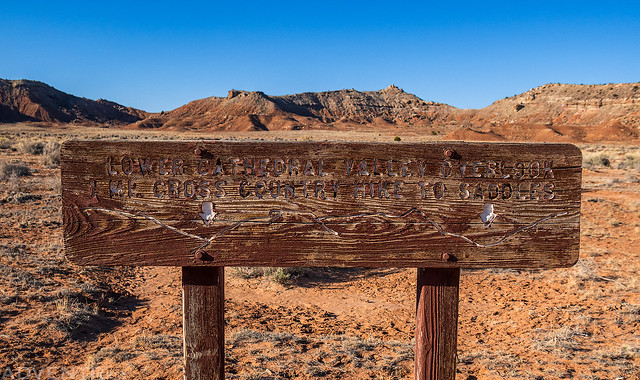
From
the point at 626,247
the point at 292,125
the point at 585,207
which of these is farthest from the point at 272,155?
the point at 292,125

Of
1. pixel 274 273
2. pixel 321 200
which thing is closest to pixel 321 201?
pixel 321 200

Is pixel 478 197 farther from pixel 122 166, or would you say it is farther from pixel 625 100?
pixel 625 100

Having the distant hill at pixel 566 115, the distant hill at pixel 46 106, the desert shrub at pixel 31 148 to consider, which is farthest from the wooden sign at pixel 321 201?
the distant hill at pixel 46 106

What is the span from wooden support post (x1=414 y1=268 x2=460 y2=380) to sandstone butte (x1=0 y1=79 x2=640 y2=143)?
1904 inches

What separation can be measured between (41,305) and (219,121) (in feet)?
330

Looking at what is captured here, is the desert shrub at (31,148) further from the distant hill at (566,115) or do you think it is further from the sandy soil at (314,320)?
the distant hill at (566,115)

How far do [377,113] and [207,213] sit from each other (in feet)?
416

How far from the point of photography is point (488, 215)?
2246 millimetres

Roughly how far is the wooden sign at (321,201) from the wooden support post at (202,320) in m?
0.16

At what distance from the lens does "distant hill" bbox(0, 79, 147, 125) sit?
96250mm

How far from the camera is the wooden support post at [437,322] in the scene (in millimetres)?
2365

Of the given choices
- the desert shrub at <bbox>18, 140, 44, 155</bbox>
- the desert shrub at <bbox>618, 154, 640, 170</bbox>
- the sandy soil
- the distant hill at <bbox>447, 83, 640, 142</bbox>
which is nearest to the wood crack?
the sandy soil

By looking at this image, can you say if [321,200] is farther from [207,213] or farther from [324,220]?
[207,213]

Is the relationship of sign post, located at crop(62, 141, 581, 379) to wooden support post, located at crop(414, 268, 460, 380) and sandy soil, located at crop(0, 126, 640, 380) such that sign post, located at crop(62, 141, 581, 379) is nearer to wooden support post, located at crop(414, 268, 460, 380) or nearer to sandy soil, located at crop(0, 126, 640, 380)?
wooden support post, located at crop(414, 268, 460, 380)
